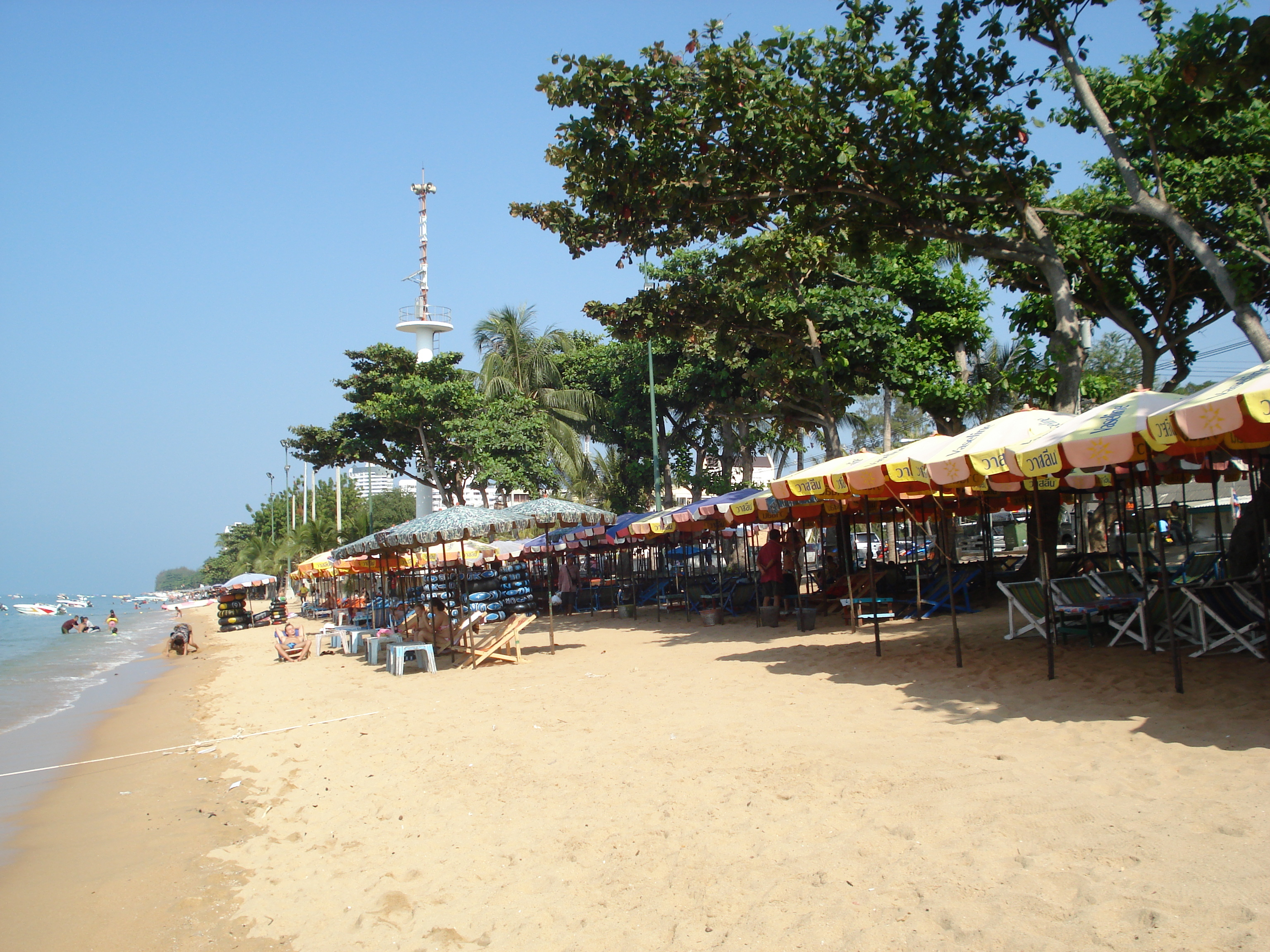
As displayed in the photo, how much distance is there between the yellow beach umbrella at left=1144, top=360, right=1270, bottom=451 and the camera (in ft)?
15.8

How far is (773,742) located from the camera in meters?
6.22

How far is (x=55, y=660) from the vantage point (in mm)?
27031

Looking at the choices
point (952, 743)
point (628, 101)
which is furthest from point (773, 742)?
point (628, 101)

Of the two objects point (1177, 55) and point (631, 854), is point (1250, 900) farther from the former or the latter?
point (1177, 55)

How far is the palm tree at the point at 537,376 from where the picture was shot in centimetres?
3584

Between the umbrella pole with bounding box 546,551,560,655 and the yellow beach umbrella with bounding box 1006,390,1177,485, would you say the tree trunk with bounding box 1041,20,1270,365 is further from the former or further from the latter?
the umbrella pole with bounding box 546,551,560,655

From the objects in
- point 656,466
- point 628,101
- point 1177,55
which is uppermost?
point 628,101

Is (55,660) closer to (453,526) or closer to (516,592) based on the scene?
(516,592)

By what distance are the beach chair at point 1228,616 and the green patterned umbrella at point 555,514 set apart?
7819 millimetres

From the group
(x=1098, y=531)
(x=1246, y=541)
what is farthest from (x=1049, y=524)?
(x=1098, y=531)

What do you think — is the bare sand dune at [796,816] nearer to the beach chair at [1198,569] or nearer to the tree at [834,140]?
the beach chair at [1198,569]

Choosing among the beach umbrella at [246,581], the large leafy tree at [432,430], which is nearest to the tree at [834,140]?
the large leafy tree at [432,430]

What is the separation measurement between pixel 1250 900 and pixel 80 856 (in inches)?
265

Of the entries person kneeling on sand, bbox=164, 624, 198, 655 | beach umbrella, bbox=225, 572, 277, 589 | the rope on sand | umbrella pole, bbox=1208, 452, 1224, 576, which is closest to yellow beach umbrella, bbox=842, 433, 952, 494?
umbrella pole, bbox=1208, 452, 1224, 576
